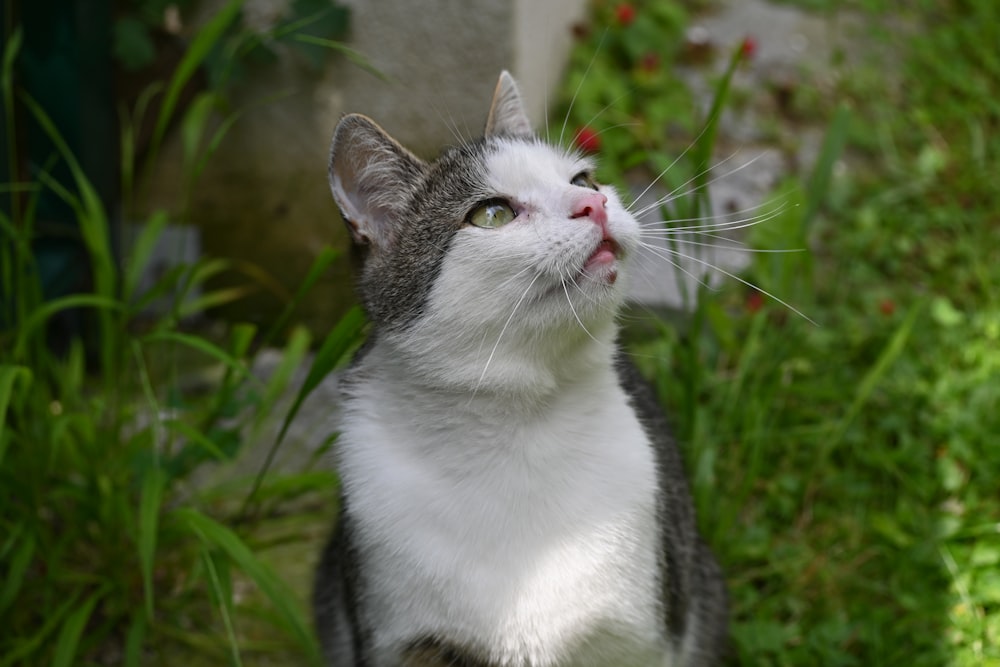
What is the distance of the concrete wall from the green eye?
1.66 meters

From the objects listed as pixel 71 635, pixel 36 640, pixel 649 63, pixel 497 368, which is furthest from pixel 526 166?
pixel 649 63

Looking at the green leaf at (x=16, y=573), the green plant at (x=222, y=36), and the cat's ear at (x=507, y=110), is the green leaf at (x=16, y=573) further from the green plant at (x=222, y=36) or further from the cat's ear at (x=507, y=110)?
the green plant at (x=222, y=36)

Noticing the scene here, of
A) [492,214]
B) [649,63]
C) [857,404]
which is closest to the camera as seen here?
[492,214]

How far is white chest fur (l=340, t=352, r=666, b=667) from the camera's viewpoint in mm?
1871

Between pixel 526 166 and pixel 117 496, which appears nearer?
pixel 526 166

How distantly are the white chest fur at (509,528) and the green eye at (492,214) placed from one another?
0.33 meters

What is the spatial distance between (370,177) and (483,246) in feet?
1.18

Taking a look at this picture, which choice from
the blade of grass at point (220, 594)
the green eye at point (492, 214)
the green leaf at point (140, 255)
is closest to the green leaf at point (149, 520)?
the blade of grass at point (220, 594)

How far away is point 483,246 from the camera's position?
1827mm

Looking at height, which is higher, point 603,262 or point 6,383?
point 603,262

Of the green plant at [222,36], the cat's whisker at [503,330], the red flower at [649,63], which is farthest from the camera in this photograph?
the red flower at [649,63]

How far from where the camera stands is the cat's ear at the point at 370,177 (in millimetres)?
1980

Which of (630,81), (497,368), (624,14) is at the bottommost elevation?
(497,368)

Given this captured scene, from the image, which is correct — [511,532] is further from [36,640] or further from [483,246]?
[36,640]
